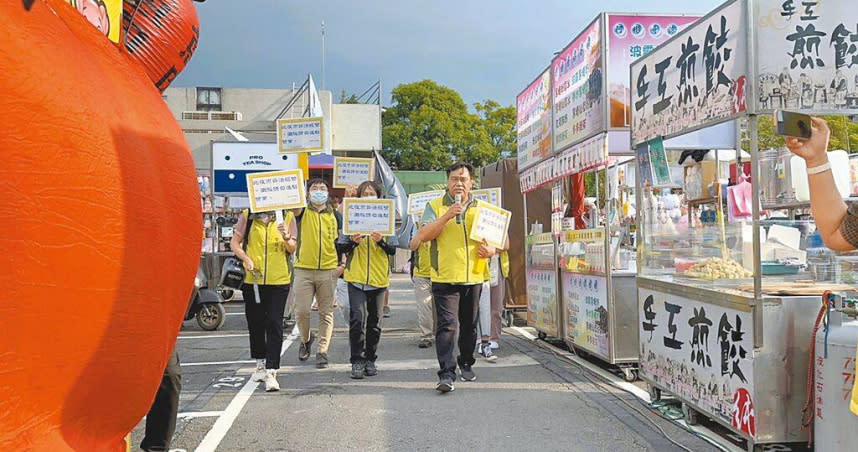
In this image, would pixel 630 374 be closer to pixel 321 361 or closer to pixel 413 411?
pixel 413 411

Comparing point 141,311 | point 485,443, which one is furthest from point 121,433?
point 485,443

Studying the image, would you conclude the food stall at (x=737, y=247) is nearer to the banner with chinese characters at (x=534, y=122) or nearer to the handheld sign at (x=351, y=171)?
the banner with chinese characters at (x=534, y=122)

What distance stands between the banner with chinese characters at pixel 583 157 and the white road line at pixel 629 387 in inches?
78.1

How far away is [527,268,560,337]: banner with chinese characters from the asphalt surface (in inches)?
19.9

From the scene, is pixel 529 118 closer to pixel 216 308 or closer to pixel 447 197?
pixel 447 197

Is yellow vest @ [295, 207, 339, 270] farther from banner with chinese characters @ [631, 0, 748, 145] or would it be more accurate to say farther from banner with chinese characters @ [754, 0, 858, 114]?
banner with chinese characters @ [754, 0, 858, 114]

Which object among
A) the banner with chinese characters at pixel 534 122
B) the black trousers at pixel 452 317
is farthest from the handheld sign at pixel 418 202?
the black trousers at pixel 452 317

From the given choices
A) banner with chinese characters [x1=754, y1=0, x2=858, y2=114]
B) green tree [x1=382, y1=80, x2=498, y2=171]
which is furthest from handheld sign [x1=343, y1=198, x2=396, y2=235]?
green tree [x1=382, y1=80, x2=498, y2=171]

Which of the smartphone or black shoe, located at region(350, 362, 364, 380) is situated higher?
the smartphone

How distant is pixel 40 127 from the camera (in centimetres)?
181

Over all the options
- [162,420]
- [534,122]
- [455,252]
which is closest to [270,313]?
[455,252]

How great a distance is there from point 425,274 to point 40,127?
21.2 ft

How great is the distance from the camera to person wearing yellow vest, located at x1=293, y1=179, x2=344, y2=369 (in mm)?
6926

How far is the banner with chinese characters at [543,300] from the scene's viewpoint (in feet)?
26.7
